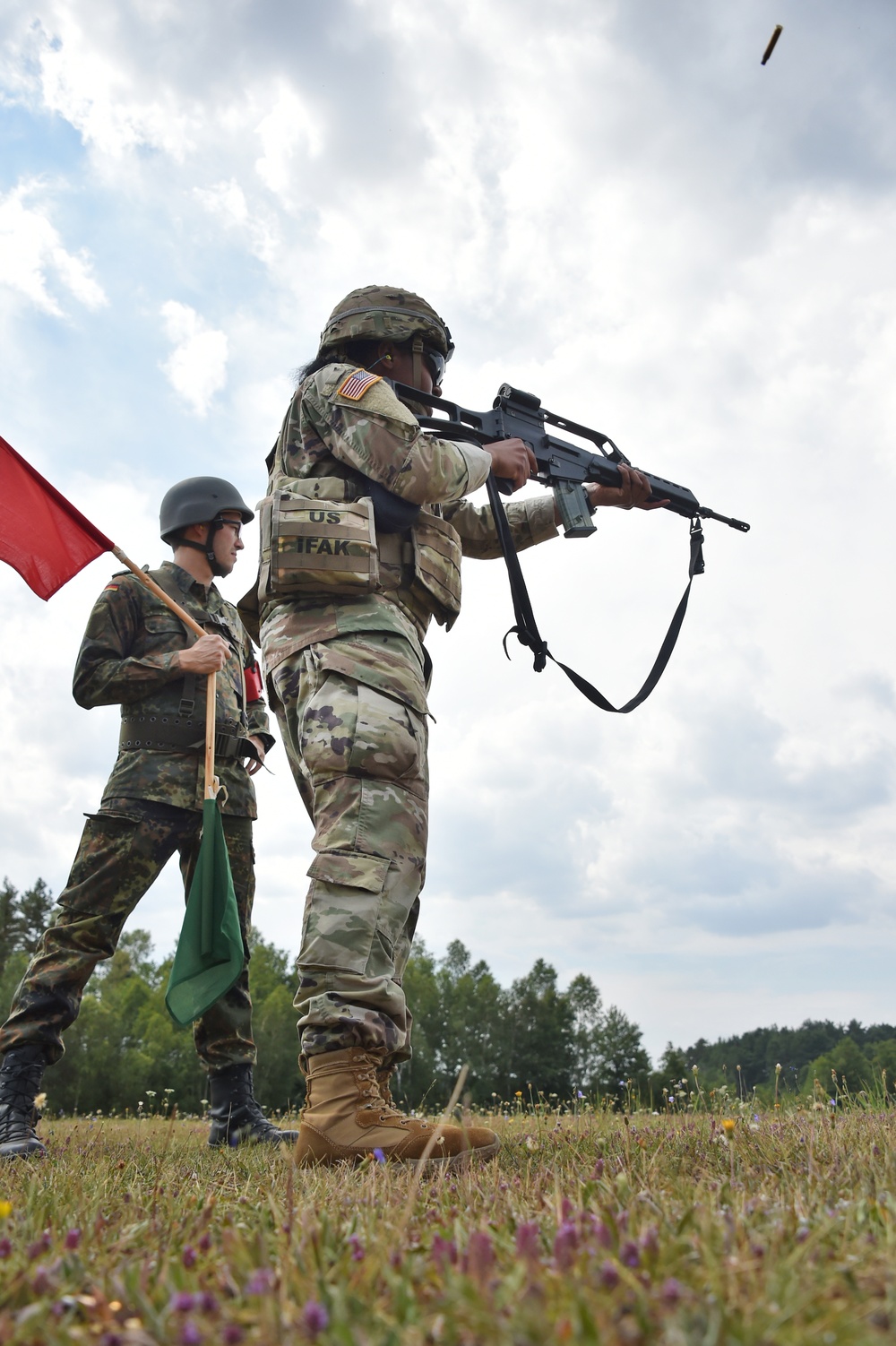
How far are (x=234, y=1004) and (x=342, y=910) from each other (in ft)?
6.86

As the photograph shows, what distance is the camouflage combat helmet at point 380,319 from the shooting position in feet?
14.4

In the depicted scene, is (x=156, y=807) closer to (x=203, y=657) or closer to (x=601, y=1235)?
(x=203, y=657)

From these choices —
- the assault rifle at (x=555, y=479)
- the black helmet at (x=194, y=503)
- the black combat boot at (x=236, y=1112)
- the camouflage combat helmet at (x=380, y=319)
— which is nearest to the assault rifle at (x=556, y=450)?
the assault rifle at (x=555, y=479)

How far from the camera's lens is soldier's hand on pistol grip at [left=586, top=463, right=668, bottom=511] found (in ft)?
19.4

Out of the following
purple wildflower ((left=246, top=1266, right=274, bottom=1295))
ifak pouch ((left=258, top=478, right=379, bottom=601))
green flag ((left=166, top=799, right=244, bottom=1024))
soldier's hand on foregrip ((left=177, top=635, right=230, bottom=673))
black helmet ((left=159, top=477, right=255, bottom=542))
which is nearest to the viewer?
purple wildflower ((left=246, top=1266, right=274, bottom=1295))

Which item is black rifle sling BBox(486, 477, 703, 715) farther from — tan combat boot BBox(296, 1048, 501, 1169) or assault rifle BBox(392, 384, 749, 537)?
tan combat boot BBox(296, 1048, 501, 1169)

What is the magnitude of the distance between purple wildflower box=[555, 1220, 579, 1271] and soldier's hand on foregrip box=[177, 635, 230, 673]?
3865 millimetres

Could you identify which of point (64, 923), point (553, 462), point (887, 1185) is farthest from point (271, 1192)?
point (553, 462)

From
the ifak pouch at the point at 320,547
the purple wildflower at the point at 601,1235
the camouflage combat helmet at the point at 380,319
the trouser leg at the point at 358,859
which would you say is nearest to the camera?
the purple wildflower at the point at 601,1235

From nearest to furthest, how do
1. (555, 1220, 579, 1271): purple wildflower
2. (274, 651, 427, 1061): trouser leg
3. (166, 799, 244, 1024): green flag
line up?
(555, 1220, 579, 1271): purple wildflower, (274, 651, 427, 1061): trouser leg, (166, 799, 244, 1024): green flag

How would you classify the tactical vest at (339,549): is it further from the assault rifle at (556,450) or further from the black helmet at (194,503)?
the black helmet at (194,503)

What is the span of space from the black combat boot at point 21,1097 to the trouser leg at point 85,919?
5cm

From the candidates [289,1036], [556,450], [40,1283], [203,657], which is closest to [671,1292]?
[40,1283]

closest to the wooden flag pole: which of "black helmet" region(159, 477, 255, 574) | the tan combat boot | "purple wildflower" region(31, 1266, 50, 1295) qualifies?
"black helmet" region(159, 477, 255, 574)
